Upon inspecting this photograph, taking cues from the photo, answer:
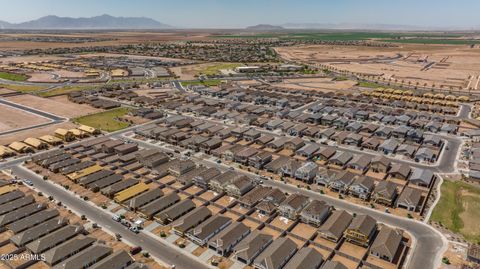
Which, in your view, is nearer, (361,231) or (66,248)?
(66,248)

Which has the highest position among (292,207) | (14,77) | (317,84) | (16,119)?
(14,77)

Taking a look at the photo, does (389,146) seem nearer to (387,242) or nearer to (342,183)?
(342,183)

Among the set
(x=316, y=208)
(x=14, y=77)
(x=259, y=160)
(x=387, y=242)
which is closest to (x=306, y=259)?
(x=316, y=208)

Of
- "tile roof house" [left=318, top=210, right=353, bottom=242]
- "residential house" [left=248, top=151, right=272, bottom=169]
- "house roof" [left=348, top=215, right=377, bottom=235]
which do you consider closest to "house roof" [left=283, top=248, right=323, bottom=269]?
"tile roof house" [left=318, top=210, right=353, bottom=242]

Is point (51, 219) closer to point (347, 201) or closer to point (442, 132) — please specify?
point (347, 201)

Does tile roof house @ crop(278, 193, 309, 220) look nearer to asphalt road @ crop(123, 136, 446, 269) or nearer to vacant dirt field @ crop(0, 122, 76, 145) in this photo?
asphalt road @ crop(123, 136, 446, 269)

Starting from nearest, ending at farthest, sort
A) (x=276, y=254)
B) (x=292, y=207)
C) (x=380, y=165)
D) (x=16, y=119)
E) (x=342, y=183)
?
(x=276, y=254), (x=292, y=207), (x=342, y=183), (x=380, y=165), (x=16, y=119)

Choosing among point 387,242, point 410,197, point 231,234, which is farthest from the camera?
point 410,197

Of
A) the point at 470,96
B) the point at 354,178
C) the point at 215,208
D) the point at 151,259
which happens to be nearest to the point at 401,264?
Answer: the point at 354,178
